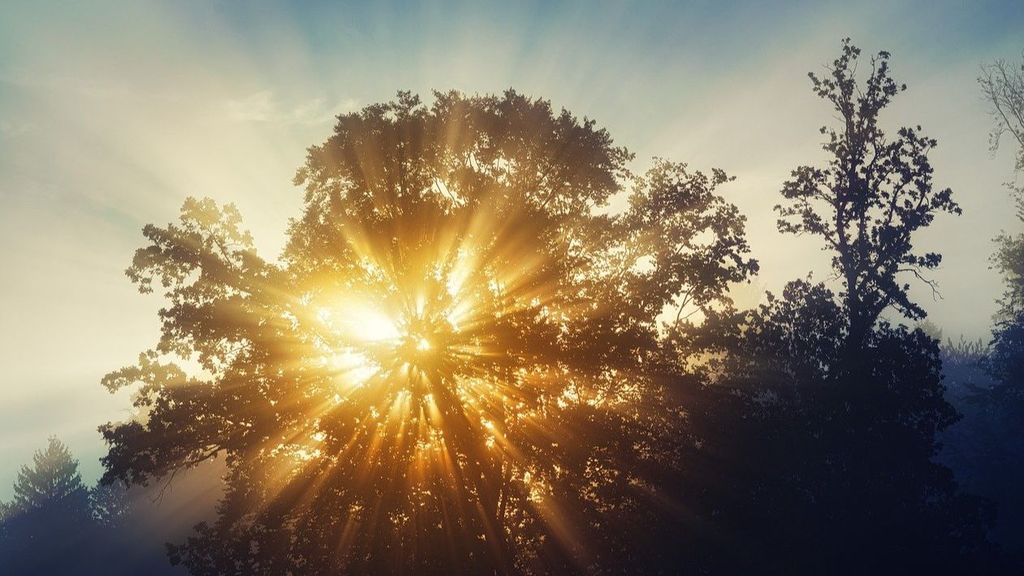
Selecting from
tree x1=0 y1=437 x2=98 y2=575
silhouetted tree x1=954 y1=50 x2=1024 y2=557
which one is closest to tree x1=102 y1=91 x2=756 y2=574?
silhouetted tree x1=954 y1=50 x2=1024 y2=557

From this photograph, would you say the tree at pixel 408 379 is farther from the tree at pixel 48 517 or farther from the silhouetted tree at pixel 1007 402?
the tree at pixel 48 517

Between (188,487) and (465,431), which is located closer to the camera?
(465,431)

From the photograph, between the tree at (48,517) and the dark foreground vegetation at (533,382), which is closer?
the dark foreground vegetation at (533,382)

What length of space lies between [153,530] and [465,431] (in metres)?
75.2

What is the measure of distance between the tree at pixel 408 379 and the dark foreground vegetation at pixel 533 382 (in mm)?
72

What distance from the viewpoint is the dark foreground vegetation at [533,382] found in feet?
42.0

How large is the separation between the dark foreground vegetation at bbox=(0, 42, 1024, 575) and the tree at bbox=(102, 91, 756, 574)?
0.24 feet

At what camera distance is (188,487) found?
73062 millimetres

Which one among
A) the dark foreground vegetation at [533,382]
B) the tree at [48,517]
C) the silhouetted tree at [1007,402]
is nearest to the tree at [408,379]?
the dark foreground vegetation at [533,382]

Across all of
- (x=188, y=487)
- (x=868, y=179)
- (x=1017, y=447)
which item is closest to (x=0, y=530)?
(x=188, y=487)

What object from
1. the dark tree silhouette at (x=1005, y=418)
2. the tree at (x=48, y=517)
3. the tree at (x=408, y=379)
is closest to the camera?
the tree at (x=408, y=379)

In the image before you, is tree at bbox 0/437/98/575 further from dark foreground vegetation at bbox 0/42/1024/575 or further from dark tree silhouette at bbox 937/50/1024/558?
dark tree silhouette at bbox 937/50/1024/558

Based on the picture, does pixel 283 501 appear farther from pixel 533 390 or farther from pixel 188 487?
pixel 188 487

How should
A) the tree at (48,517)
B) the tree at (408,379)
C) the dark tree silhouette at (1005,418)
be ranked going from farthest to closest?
1. the tree at (48,517)
2. the dark tree silhouette at (1005,418)
3. the tree at (408,379)
